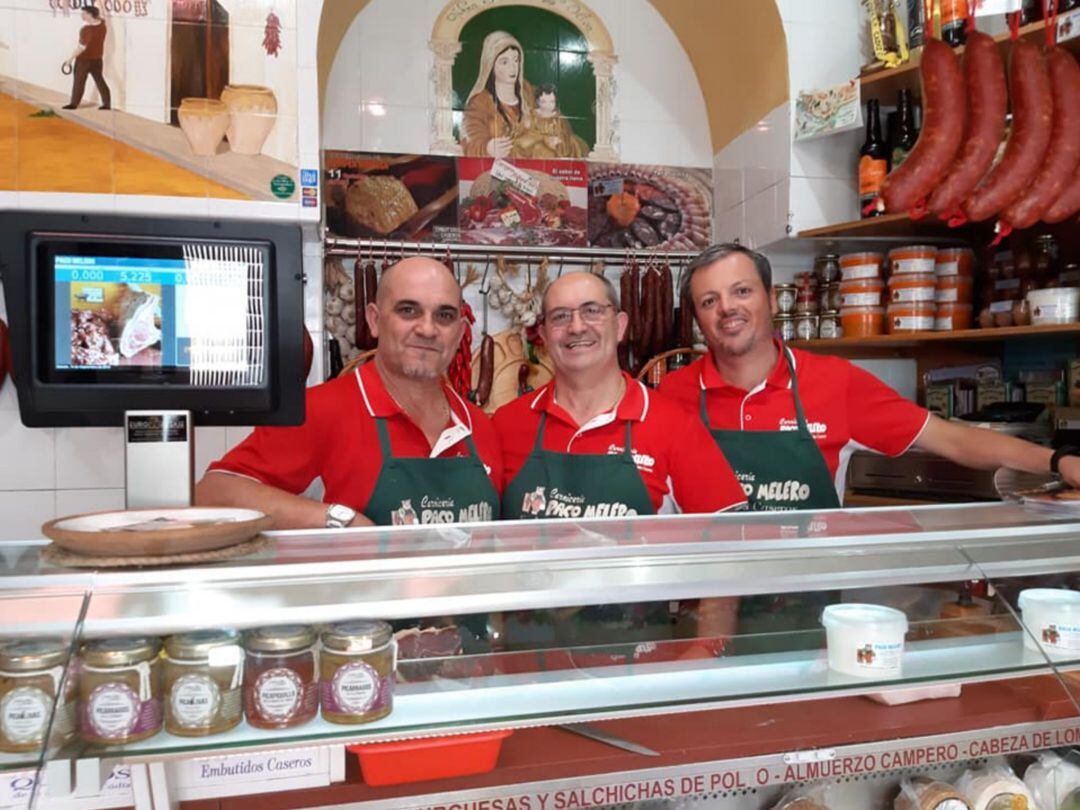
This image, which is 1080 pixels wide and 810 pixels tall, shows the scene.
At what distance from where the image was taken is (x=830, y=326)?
391 centimetres

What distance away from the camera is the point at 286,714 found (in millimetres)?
1062

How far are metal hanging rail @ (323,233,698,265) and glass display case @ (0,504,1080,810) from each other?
273 centimetres

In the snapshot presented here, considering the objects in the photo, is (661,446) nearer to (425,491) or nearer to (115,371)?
(425,491)

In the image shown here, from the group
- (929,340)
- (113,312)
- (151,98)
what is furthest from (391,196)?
(113,312)

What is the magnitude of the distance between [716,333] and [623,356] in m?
1.46

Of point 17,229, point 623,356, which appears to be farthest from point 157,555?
point 623,356

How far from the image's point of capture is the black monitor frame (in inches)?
51.6

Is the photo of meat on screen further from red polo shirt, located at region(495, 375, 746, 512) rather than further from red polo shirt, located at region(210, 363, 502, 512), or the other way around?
red polo shirt, located at region(495, 375, 746, 512)

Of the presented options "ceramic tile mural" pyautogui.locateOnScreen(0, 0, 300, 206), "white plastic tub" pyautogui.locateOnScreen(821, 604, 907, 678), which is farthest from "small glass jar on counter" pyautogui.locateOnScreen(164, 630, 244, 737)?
"ceramic tile mural" pyautogui.locateOnScreen(0, 0, 300, 206)

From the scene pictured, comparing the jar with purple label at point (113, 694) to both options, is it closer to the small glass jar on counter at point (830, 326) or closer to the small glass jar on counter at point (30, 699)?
the small glass jar on counter at point (30, 699)

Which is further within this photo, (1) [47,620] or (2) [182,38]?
(2) [182,38]

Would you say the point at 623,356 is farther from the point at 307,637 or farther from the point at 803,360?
the point at 307,637

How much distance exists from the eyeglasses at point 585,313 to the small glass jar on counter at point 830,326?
1767mm

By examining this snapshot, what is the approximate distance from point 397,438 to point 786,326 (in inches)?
91.9
